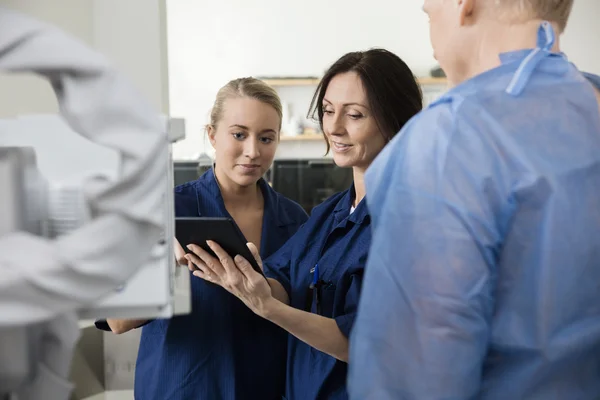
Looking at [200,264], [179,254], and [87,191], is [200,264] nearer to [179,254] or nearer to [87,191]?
[179,254]

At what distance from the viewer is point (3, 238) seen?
0.53m

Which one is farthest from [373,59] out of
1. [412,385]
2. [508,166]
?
[412,385]

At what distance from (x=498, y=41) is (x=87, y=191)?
58 centimetres

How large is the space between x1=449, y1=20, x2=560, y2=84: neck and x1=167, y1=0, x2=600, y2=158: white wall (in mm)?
3812

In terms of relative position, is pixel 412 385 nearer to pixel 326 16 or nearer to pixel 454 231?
pixel 454 231

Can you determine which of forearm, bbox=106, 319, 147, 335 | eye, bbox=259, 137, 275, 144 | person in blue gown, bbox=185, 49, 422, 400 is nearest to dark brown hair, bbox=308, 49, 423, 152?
person in blue gown, bbox=185, 49, 422, 400

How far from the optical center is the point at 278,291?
1369mm

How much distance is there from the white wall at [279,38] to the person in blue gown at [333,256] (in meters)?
3.24

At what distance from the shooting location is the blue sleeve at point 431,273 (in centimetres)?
72

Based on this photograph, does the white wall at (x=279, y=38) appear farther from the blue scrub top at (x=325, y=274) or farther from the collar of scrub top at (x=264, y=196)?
the blue scrub top at (x=325, y=274)

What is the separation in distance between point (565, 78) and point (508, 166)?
0.54 feet

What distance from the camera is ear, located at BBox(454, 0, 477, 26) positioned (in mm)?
821

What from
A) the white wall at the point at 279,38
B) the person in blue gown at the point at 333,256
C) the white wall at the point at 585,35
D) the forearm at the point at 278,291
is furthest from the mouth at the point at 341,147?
the white wall at the point at 585,35

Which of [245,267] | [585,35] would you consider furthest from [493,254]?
[585,35]
